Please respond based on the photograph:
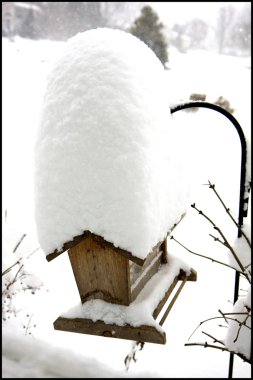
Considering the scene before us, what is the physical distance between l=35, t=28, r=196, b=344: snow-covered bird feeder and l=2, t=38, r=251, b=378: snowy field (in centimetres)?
25

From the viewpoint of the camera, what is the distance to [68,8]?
909 cm

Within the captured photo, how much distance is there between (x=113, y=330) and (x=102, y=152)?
0.45 meters

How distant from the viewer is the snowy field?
5.86ft

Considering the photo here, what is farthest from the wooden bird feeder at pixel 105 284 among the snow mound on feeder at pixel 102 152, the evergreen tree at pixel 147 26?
the evergreen tree at pixel 147 26

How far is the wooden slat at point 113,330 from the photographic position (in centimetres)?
103

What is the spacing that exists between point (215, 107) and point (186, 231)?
9.17ft

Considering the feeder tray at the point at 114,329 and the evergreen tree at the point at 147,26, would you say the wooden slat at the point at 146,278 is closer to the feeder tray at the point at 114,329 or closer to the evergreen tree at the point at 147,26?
the feeder tray at the point at 114,329

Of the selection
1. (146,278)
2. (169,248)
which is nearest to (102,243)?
(146,278)

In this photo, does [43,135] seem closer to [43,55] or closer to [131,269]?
[131,269]

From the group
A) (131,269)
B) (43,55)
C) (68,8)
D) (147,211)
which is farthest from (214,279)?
(68,8)

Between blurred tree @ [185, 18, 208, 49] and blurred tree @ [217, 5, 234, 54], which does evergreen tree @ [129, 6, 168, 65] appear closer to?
blurred tree @ [217, 5, 234, 54]

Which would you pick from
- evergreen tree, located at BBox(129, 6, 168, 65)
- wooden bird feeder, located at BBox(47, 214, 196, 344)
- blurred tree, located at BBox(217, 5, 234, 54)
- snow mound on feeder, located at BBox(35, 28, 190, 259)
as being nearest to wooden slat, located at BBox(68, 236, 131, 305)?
wooden bird feeder, located at BBox(47, 214, 196, 344)

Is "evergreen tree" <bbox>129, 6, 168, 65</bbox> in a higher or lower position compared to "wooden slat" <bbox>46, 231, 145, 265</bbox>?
higher

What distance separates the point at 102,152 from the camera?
911mm
